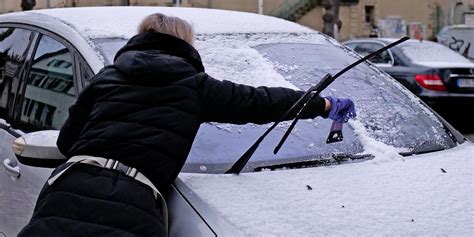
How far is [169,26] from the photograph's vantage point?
2.68 m

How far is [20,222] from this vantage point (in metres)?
3.25

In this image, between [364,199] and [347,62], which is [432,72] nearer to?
[347,62]

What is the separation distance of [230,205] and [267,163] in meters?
0.51

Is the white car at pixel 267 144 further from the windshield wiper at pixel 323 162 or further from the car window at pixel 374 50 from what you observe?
the car window at pixel 374 50

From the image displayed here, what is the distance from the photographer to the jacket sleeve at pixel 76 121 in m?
2.63

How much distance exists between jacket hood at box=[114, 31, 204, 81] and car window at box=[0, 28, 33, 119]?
134 centimetres

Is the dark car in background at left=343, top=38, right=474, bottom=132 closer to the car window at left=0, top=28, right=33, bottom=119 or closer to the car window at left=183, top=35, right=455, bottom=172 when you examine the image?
the car window at left=183, top=35, right=455, bottom=172

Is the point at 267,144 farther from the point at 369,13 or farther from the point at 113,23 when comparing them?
the point at 369,13

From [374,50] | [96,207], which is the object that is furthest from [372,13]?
[96,207]

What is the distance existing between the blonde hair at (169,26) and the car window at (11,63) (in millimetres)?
1294

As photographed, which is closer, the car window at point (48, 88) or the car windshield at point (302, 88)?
the car windshield at point (302, 88)

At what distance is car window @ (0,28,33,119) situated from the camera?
12.6 feet

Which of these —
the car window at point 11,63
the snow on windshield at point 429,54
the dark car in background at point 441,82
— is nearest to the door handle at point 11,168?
the car window at point 11,63

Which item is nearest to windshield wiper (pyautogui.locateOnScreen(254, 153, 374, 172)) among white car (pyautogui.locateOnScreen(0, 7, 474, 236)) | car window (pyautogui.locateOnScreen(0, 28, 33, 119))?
white car (pyautogui.locateOnScreen(0, 7, 474, 236))
